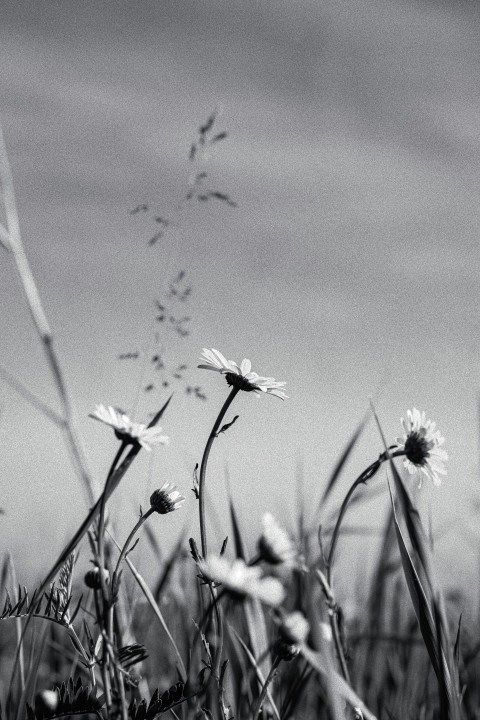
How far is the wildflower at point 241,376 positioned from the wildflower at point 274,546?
1.24ft

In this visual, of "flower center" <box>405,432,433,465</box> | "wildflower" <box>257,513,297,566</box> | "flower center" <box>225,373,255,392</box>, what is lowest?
"wildflower" <box>257,513,297,566</box>

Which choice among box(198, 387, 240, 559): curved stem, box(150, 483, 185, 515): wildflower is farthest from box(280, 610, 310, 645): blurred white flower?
box(150, 483, 185, 515): wildflower

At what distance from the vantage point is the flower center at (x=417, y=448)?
3.61 ft

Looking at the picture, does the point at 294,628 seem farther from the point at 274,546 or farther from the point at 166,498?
the point at 166,498

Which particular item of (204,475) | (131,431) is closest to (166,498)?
(204,475)

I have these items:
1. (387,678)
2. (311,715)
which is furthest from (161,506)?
(387,678)

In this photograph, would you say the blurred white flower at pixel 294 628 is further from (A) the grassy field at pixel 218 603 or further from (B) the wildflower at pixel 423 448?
(B) the wildflower at pixel 423 448

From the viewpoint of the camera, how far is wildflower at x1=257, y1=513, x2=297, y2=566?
2.40 feet

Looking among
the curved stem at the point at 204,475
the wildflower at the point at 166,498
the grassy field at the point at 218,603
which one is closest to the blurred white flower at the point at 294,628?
the grassy field at the point at 218,603

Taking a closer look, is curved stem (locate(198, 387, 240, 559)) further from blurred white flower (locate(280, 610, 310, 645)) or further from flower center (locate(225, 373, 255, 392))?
blurred white flower (locate(280, 610, 310, 645))

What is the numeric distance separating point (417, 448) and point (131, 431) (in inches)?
A: 15.9

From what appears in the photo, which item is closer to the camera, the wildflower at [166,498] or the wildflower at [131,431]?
the wildflower at [131,431]

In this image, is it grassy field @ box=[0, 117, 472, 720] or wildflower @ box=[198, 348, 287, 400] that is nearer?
grassy field @ box=[0, 117, 472, 720]

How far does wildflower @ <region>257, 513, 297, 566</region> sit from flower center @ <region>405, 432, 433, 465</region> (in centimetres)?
40
